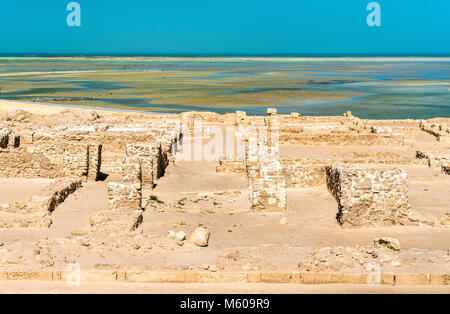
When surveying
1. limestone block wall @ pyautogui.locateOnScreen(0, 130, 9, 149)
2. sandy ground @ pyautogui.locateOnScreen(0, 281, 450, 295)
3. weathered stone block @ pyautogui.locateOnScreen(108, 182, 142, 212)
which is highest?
limestone block wall @ pyautogui.locateOnScreen(0, 130, 9, 149)

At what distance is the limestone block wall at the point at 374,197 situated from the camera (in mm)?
10914

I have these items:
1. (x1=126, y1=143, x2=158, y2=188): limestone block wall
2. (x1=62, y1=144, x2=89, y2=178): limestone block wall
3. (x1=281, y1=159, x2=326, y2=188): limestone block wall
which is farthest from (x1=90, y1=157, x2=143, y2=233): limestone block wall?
(x1=281, y1=159, x2=326, y2=188): limestone block wall

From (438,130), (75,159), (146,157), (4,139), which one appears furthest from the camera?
(438,130)

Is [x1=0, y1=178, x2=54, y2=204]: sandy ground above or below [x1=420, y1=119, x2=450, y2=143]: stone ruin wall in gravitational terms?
below

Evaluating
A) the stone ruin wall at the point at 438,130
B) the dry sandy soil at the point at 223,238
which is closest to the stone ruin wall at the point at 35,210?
the dry sandy soil at the point at 223,238

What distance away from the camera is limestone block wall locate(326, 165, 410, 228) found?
1091cm

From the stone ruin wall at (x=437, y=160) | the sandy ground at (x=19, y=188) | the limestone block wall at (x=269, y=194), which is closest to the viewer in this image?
the limestone block wall at (x=269, y=194)

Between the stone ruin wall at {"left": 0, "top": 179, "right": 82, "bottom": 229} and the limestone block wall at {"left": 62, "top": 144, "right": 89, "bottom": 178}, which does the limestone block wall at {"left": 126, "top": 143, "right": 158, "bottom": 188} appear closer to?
the limestone block wall at {"left": 62, "top": 144, "right": 89, "bottom": 178}

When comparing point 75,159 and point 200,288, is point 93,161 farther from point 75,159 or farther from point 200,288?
point 200,288

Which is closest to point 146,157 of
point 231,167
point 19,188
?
point 231,167

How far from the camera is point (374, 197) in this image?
10930mm

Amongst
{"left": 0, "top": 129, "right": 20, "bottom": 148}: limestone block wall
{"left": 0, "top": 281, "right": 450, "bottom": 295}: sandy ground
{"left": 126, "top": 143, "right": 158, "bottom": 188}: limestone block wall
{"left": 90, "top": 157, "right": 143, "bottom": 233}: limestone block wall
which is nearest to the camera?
{"left": 0, "top": 281, "right": 450, "bottom": 295}: sandy ground

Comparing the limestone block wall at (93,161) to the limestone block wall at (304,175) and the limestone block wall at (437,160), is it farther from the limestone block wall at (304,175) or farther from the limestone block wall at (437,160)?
the limestone block wall at (437,160)
